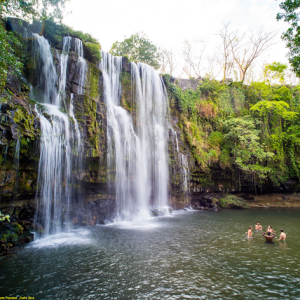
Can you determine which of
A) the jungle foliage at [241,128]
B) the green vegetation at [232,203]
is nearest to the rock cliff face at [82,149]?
the jungle foliage at [241,128]

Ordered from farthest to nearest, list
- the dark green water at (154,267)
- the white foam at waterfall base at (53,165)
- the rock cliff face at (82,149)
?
the white foam at waterfall base at (53,165)
the rock cliff face at (82,149)
the dark green water at (154,267)

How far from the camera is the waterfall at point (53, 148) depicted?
39.6 feet

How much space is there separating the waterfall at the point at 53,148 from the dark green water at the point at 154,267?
199cm

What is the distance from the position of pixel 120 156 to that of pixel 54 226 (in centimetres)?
698

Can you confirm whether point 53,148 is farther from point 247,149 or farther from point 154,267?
point 247,149

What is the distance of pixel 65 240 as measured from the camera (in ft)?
35.1

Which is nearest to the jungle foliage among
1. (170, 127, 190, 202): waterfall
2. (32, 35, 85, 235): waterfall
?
(170, 127, 190, 202): waterfall

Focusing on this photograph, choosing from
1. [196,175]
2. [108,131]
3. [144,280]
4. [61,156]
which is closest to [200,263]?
[144,280]

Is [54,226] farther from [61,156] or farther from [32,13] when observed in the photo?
[32,13]

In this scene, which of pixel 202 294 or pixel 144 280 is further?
pixel 144 280

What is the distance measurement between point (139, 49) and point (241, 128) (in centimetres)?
1913

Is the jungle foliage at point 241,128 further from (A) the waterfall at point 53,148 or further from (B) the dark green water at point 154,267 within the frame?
(A) the waterfall at point 53,148

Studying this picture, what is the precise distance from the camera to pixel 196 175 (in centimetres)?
2338

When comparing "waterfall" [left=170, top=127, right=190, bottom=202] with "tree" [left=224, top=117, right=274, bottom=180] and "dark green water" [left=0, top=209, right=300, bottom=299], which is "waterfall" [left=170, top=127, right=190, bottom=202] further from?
"dark green water" [left=0, top=209, right=300, bottom=299]
